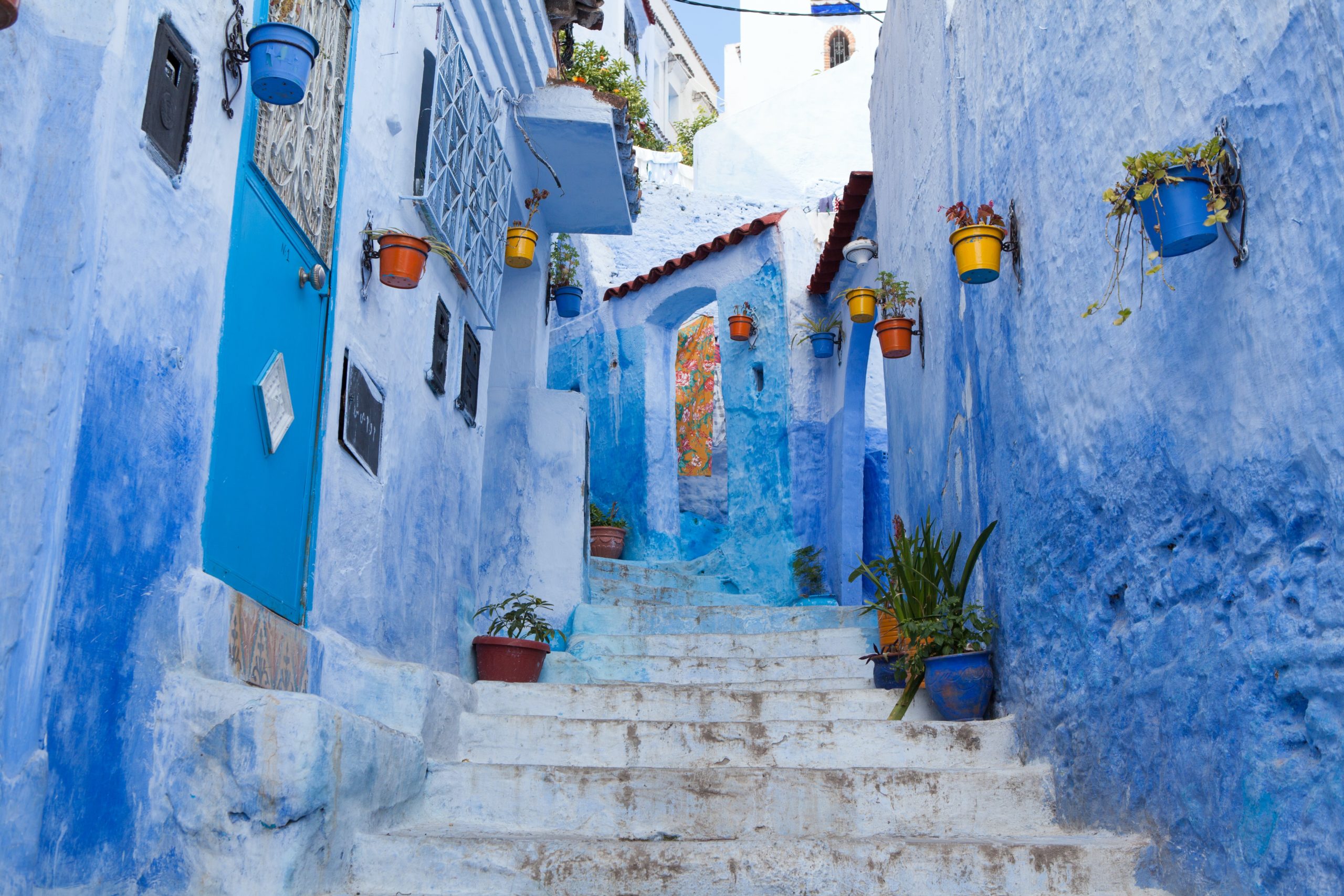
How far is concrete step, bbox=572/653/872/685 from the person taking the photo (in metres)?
5.49

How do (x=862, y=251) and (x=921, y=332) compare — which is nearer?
(x=921, y=332)

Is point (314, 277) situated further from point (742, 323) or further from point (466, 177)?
point (742, 323)

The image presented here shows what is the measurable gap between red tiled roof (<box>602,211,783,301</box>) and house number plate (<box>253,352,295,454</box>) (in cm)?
671

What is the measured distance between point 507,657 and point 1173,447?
3570 millimetres

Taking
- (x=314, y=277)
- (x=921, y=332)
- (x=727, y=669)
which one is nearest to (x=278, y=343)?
(x=314, y=277)

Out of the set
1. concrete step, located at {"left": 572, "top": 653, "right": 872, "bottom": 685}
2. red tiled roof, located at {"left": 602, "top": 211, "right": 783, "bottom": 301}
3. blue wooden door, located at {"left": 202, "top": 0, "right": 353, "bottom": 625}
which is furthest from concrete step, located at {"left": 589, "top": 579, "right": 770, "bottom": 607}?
blue wooden door, located at {"left": 202, "top": 0, "right": 353, "bottom": 625}

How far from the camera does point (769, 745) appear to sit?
162 inches

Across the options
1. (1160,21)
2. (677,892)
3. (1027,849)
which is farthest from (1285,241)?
(677,892)

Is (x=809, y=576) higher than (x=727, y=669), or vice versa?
(x=809, y=576)

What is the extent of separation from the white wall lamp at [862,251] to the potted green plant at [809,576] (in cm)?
239

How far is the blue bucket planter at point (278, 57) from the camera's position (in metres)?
2.96

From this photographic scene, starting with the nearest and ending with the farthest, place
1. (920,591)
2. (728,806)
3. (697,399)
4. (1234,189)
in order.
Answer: (1234,189) → (728,806) → (920,591) → (697,399)

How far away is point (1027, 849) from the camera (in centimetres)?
308

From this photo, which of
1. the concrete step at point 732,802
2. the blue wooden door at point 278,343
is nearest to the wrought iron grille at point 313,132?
the blue wooden door at point 278,343
